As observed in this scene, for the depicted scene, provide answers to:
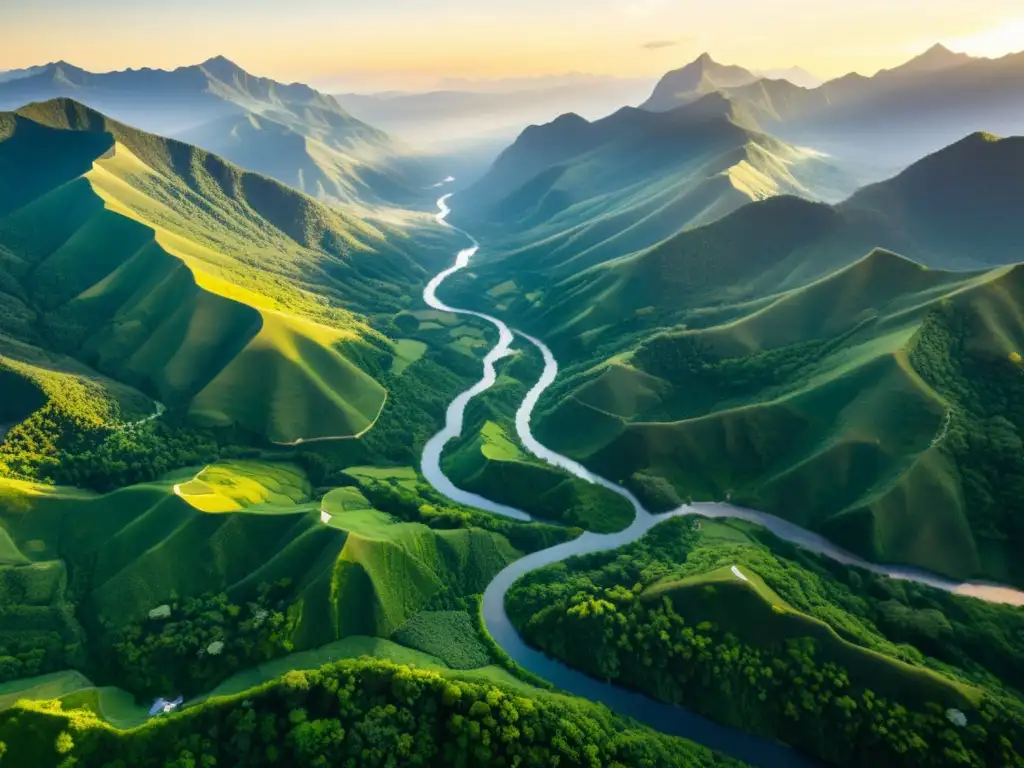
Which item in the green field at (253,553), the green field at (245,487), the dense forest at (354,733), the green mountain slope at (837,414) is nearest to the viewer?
the dense forest at (354,733)

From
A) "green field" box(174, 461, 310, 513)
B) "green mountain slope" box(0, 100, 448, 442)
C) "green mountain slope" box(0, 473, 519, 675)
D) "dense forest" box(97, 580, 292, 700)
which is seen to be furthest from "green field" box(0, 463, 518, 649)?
"green mountain slope" box(0, 100, 448, 442)

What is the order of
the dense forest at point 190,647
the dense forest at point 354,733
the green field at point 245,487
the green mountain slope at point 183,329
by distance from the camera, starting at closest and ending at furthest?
the dense forest at point 354,733 < the dense forest at point 190,647 < the green field at point 245,487 < the green mountain slope at point 183,329

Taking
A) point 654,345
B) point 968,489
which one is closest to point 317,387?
point 654,345

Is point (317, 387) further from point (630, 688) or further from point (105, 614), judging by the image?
point (630, 688)

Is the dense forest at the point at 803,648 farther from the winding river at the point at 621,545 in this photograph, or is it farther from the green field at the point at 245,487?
the green field at the point at 245,487

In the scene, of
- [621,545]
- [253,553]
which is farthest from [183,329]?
[621,545]

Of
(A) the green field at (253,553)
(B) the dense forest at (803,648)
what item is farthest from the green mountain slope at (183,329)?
(B) the dense forest at (803,648)

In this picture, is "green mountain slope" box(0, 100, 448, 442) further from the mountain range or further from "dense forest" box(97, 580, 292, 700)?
the mountain range
